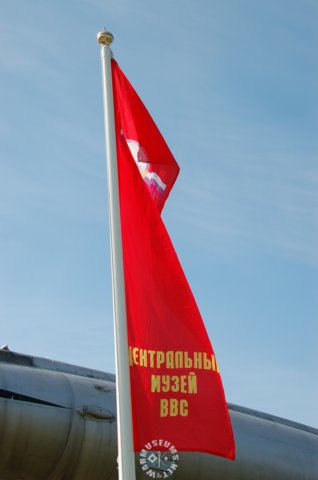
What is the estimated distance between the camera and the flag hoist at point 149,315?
8.09m

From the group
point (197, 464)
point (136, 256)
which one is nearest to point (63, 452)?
point (197, 464)

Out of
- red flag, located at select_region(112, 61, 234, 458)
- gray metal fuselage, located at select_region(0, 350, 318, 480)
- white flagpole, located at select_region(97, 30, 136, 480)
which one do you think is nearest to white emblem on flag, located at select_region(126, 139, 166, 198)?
red flag, located at select_region(112, 61, 234, 458)

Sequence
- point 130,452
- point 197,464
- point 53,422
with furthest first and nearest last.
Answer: point 197,464 → point 53,422 → point 130,452

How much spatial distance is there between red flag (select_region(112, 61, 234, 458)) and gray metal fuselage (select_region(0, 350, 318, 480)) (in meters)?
8.69

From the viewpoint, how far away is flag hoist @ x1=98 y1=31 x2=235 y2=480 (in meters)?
8.09

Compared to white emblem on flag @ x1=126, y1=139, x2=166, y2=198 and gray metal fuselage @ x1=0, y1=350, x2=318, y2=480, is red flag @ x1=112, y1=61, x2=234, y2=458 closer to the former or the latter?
white emblem on flag @ x1=126, y1=139, x2=166, y2=198

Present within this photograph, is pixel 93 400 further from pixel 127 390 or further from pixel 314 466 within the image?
pixel 127 390

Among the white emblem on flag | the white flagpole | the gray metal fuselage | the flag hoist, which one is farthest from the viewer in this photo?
the gray metal fuselage

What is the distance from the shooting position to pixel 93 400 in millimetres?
17672

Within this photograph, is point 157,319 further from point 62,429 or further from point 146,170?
point 62,429

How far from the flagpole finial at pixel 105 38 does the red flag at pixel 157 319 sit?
0.34 metres

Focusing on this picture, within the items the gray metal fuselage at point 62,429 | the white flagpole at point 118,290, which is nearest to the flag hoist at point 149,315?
the white flagpole at point 118,290

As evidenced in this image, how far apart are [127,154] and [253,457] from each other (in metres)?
12.4

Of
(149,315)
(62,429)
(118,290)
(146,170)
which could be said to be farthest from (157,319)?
(62,429)
